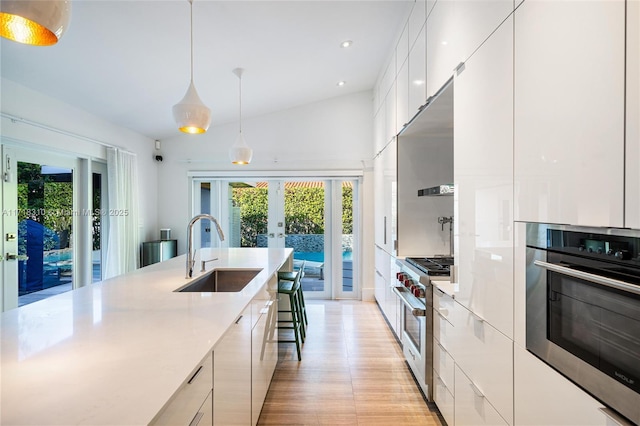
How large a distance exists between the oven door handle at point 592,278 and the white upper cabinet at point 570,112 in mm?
135

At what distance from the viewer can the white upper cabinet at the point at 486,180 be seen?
4.27 ft

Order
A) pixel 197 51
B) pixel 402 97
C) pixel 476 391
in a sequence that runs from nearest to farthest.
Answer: pixel 476 391 < pixel 197 51 < pixel 402 97

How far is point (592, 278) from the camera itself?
859mm

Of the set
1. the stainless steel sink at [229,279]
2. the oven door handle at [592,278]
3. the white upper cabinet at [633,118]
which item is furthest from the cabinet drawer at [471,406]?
the stainless steel sink at [229,279]

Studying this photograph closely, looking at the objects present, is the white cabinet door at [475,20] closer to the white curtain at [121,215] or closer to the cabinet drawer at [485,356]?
the cabinet drawer at [485,356]

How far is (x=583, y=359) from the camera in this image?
933mm

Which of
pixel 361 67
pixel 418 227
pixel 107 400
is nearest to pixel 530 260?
pixel 107 400

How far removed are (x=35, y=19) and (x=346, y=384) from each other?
2.68 meters

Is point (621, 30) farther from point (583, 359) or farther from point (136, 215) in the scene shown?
point (136, 215)

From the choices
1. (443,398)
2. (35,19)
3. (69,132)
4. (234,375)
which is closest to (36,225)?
(69,132)

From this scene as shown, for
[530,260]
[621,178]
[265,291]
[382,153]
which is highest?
[382,153]

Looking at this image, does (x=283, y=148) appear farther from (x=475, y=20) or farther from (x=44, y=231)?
(x=475, y=20)

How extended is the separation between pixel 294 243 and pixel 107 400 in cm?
446

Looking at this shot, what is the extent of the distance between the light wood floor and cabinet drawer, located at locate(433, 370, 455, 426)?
5.4 inches
